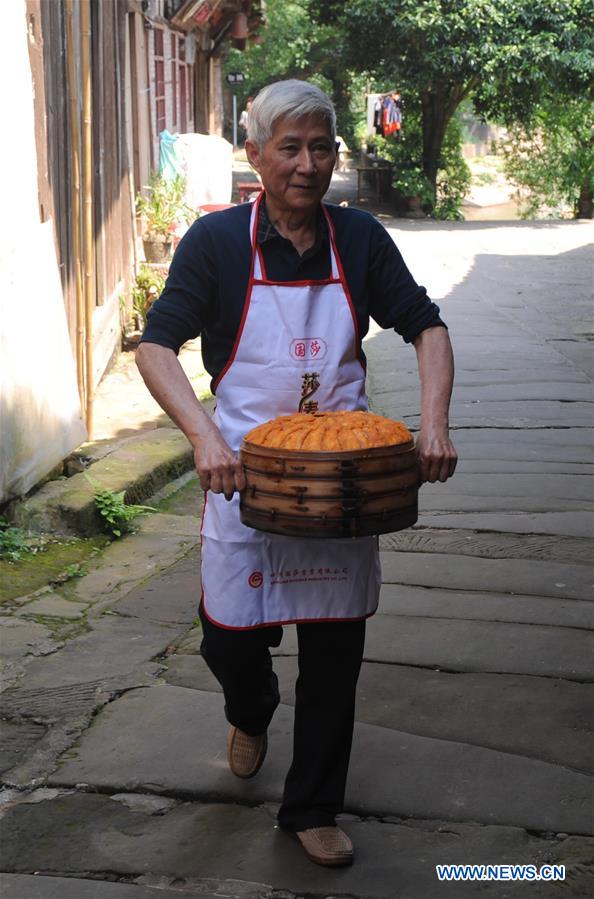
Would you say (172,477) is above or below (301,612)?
below

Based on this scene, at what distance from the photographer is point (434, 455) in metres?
2.57

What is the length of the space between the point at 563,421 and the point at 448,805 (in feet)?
15.9

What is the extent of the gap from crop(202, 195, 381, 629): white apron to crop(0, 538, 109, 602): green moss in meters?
2.10

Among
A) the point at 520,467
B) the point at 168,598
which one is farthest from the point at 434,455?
the point at 520,467

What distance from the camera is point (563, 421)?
7469 mm

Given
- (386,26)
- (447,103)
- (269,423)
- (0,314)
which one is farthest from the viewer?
(447,103)

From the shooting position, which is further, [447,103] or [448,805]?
[447,103]

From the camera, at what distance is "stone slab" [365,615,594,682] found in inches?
152

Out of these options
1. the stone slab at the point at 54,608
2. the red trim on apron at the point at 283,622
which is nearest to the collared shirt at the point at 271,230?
the red trim on apron at the point at 283,622

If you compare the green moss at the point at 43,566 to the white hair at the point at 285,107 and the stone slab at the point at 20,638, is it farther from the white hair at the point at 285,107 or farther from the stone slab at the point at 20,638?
the white hair at the point at 285,107

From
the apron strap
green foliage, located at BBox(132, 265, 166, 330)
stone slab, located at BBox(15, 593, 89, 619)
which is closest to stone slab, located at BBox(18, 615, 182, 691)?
stone slab, located at BBox(15, 593, 89, 619)

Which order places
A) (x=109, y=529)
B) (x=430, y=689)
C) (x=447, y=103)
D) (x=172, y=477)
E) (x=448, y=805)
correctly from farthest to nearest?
1. (x=447, y=103)
2. (x=172, y=477)
3. (x=109, y=529)
4. (x=430, y=689)
5. (x=448, y=805)

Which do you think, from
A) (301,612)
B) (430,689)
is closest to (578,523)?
(430,689)

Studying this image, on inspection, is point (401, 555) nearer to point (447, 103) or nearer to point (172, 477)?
point (172, 477)
